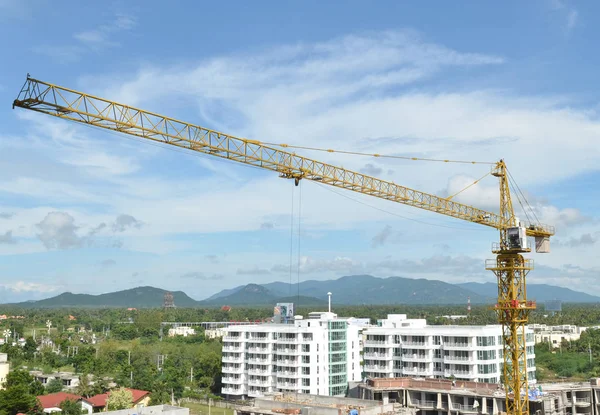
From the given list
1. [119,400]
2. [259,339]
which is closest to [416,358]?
[259,339]

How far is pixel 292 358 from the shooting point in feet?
230

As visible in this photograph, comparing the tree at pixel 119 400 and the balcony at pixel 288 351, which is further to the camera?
the balcony at pixel 288 351

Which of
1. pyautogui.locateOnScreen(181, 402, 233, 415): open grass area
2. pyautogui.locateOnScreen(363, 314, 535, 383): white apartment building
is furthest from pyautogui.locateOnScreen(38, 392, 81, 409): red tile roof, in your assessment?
pyautogui.locateOnScreen(363, 314, 535, 383): white apartment building

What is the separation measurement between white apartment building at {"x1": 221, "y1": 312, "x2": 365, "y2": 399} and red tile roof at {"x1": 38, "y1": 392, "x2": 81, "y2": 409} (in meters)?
20.2

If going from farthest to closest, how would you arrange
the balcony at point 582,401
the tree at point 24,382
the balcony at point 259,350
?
the balcony at point 259,350, the tree at point 24,382, the balcony at point 582,401

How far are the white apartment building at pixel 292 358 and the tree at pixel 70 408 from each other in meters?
22.2

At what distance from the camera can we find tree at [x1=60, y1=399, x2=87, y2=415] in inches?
2221

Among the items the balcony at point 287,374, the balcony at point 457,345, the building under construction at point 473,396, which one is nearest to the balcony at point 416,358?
the balcony at point 457,345

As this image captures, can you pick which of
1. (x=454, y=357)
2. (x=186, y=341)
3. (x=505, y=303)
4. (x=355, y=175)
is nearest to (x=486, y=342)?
(x=454, y=357)

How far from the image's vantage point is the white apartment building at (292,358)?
227ft

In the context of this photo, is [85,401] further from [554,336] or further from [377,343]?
[554,336]

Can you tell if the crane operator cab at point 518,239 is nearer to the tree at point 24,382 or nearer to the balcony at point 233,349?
the balcony at point 233,349

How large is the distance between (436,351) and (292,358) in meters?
16.4

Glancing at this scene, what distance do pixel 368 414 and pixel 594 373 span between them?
60.1m
